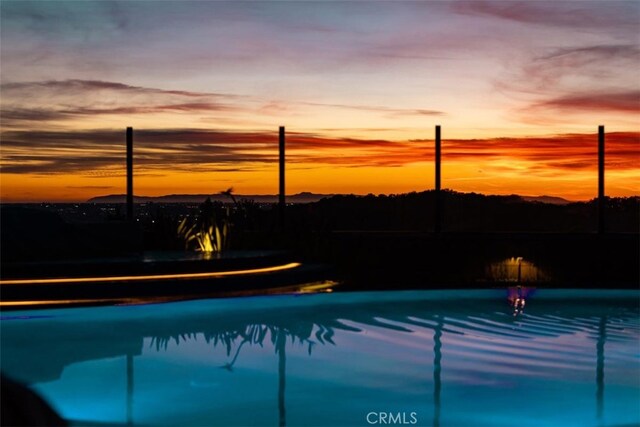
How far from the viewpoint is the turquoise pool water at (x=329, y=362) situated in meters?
4.64

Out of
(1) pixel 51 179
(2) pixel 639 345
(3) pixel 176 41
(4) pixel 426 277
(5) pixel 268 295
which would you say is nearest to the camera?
(2) pixel 639 345

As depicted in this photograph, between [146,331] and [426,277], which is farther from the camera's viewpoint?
[426,277]

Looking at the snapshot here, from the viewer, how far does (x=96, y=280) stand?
8.54 m

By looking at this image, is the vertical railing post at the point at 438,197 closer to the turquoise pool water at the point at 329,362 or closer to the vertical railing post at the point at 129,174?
the turquoise pool water at the point at 329,362

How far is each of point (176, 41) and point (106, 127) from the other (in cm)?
172

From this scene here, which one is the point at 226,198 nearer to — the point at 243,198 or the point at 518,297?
the point at 243,198

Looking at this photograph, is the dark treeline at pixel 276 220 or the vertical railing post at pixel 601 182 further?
the vertical railing post at pixel 601 182

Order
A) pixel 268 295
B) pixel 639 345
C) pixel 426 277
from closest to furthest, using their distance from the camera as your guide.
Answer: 1. pixel 639 345
2. pixel 268 295
3. pixel 426 277

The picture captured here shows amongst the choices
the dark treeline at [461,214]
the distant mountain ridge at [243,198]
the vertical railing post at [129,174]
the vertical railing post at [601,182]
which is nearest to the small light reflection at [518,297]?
the dark treeline at [461,214]

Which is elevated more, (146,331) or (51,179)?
(51,179)

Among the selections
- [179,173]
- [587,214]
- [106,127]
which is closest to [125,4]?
[106,127]

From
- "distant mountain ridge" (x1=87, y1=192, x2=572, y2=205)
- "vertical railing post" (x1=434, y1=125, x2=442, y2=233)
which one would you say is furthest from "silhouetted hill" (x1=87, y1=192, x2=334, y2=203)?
"vertical railing post" (x1=434, y1=125, x2=442, y2=233)

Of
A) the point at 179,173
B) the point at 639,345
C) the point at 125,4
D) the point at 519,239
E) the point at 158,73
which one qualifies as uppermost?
the point at 125,4

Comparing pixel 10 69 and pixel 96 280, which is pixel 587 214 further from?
pixel 10 69
